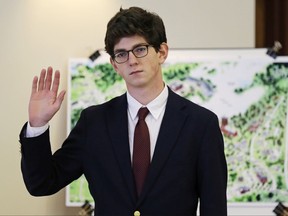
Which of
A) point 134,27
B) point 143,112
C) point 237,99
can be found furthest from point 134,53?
point 237,99

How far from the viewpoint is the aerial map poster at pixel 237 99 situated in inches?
111

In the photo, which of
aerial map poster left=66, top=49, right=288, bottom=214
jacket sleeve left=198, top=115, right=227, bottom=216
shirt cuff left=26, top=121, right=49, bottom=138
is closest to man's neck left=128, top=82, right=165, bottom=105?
jacket sleeve left=198, top=115, right=227, bottom=216

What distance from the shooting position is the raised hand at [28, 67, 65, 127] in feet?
4.90

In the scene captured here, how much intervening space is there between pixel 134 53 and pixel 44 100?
334 mm

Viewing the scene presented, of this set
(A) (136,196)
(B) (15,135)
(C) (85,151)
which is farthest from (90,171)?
(B) (15,135)

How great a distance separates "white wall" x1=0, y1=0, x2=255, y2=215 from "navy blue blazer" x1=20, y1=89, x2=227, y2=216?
1.48 meters

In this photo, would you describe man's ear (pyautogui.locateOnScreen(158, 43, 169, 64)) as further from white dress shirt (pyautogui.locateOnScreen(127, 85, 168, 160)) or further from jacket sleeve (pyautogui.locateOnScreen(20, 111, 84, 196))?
jacket sleeve (pyautogui.locateOnScreen(20, 111, 84, 196))

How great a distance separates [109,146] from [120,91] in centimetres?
140

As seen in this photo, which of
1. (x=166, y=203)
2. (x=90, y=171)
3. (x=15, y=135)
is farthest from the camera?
(x=15, y=135)

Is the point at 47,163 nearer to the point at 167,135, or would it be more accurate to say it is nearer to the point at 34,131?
the point at 34,131

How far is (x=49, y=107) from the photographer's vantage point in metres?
1.51

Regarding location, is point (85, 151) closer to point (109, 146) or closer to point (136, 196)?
point (109, 146)

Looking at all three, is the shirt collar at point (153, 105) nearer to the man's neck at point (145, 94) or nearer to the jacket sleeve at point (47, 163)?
the man's neck at point (145, 94)

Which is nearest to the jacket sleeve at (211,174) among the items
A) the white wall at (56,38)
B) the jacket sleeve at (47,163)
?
the jacket sleeve at (47,163)
